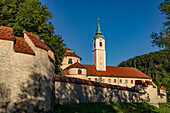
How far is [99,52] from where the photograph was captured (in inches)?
2175

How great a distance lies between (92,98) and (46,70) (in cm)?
861

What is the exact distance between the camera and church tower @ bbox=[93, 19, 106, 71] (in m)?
53.6

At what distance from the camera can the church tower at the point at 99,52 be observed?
176 ft

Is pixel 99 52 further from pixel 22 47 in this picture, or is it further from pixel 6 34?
pixel 6 34

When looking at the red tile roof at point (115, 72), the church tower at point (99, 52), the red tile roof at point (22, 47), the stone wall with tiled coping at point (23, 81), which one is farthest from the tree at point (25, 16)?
the church tower at point (99, 52)

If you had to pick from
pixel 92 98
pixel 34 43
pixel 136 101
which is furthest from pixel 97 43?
pixel 34 43

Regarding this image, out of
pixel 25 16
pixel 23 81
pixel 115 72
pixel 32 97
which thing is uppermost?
pixel 25 16

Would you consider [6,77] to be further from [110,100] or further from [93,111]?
[110,100]

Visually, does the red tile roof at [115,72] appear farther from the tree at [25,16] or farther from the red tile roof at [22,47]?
the red tile roof at [22,47]

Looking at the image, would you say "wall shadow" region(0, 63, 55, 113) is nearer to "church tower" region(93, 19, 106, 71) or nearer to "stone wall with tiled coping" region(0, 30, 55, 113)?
"stone wall with tiled coping" region(0, 30, 55, 113)

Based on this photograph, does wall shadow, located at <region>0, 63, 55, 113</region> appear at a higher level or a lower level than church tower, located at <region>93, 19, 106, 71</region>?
lower

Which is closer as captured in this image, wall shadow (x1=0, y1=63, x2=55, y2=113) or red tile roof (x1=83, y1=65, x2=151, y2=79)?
wall shadow (x1=0, y1=63, x2=55, y2=113)

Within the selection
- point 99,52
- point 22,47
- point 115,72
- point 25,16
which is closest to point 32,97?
point 22,47

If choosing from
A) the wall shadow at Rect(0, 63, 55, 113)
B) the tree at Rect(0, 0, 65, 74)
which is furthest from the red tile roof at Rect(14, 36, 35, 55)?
the tree at Rect(0, 0, 65, 74)
